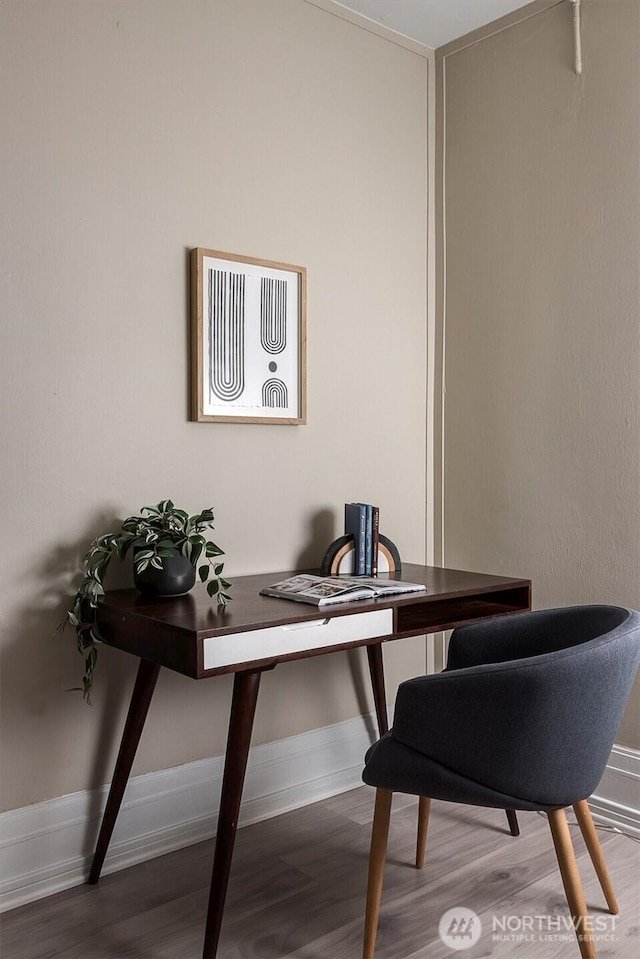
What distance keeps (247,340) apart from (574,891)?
1598 mm

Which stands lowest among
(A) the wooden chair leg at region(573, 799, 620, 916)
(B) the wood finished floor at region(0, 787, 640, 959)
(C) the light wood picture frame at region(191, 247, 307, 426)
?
(B) the wood finished floor at region(0, 787, 640, 959)

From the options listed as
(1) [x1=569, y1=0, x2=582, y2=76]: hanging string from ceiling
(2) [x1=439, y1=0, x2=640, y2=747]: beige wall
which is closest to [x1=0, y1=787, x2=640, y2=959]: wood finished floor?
(2) [x1=439, y1=0, x2=640, y2=747]: beige wall

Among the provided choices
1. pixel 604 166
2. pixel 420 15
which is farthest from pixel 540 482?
pixel 420 15

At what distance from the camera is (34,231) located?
1955 millimetres

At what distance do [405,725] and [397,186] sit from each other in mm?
1891

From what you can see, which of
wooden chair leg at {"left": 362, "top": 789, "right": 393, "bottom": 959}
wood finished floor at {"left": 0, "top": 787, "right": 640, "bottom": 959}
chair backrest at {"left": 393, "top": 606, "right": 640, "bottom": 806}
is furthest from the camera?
wood finished floor at {"left": 0, "top": 787, "right": 640, "bottom": 959}

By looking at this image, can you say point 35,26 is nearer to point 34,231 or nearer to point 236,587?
point 34,231

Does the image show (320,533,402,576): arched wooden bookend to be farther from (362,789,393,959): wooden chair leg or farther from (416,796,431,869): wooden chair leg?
(362,789,393,959): wooden chair leg

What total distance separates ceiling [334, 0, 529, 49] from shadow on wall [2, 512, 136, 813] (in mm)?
1845

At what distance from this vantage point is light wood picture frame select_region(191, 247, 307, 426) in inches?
87.8

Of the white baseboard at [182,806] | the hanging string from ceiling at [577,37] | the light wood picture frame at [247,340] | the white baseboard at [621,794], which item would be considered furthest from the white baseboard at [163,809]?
the hanging string from ceiling at [577,37]

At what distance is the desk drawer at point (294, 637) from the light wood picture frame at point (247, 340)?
0.72 metres

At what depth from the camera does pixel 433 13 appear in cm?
262

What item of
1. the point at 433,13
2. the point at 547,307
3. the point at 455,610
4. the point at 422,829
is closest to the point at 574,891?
the point at 422,829
